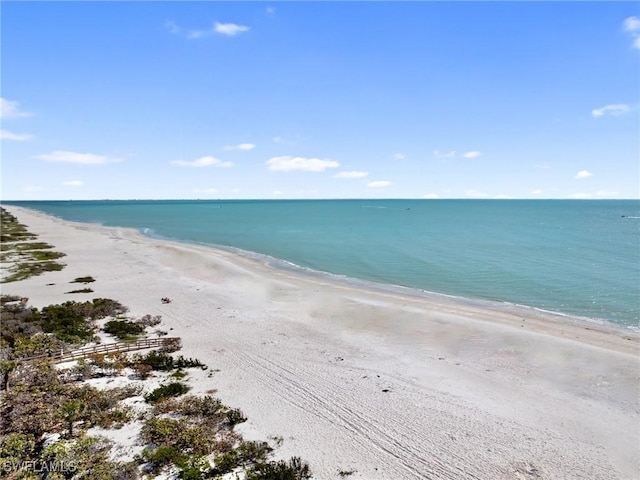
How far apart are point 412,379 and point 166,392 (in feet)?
43.0

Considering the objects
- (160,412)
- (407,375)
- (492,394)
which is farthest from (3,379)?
(492,394)

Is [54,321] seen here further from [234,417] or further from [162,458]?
[162,458]

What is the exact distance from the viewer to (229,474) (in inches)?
543

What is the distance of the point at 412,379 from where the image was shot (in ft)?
69.5

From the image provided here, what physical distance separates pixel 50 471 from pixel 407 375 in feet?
55.0

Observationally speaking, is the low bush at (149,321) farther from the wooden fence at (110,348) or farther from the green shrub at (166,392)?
the green shrub at (166,392)

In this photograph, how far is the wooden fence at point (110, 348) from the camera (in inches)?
868

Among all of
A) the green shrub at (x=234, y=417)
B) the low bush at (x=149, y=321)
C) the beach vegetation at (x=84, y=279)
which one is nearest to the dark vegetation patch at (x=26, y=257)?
the beach vegetation at (x=84, y=279)

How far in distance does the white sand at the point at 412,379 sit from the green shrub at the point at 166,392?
792 millimetres

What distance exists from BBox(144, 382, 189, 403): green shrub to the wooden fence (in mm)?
5571

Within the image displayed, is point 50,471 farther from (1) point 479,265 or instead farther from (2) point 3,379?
(1) point 479,265

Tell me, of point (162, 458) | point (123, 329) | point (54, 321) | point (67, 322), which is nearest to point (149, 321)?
point (123, 329)

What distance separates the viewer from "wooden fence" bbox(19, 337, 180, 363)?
22.0 m

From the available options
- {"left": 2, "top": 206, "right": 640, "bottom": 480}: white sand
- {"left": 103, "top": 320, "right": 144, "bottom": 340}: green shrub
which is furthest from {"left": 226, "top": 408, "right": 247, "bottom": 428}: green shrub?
{"left": 103, "top": 320, "right": 144, "bottom": 340}: green shrub
